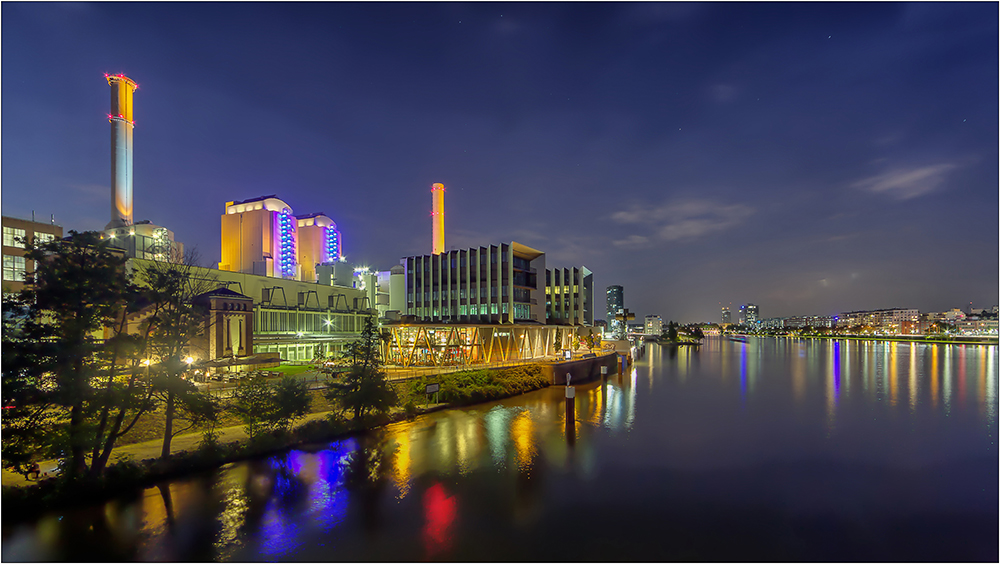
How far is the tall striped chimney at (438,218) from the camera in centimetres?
10081

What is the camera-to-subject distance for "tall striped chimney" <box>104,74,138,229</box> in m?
73.4

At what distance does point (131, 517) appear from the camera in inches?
604

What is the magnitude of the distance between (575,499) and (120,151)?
89.9 meters

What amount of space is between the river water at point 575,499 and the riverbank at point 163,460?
0.75 meters

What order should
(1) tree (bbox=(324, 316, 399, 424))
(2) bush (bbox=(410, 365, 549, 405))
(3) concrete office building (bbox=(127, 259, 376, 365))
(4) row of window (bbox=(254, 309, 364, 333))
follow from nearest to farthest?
(1) tree (bbox=(324, 316, 399, 424)) → (2) bush (bbox=(410, 365, 549, 405)) → (3) concrete office building (bbox=(127, 259, 376, 365)) → (4) row of window (bbox=(254, 309, 364, 333))

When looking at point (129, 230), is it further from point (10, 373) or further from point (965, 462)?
point (965, 462)

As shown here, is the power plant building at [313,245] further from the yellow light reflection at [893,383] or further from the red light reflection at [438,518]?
the yellow light reflection at [893,383]

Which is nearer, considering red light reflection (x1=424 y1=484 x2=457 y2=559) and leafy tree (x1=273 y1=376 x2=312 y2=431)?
red light reflection (x1=424 y1=484 x2=457 y2=559)

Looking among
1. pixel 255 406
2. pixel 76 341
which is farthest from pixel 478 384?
pixel 76 341

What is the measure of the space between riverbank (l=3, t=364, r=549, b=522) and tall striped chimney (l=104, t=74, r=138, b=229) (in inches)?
2770

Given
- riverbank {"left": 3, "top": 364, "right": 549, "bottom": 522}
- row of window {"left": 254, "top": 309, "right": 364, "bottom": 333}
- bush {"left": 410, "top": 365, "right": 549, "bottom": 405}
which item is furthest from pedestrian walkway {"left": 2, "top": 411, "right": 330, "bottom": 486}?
row of window {"left": 254, "top": 309, "right": 364, "bottom": 333}

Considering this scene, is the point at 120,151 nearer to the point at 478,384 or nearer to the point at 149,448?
the point at 478,384

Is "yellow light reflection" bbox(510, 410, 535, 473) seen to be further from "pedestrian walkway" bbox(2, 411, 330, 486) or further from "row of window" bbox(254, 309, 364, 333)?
"row of window" bbox(254, 309, 364, 333)

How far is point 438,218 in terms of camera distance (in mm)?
101438
